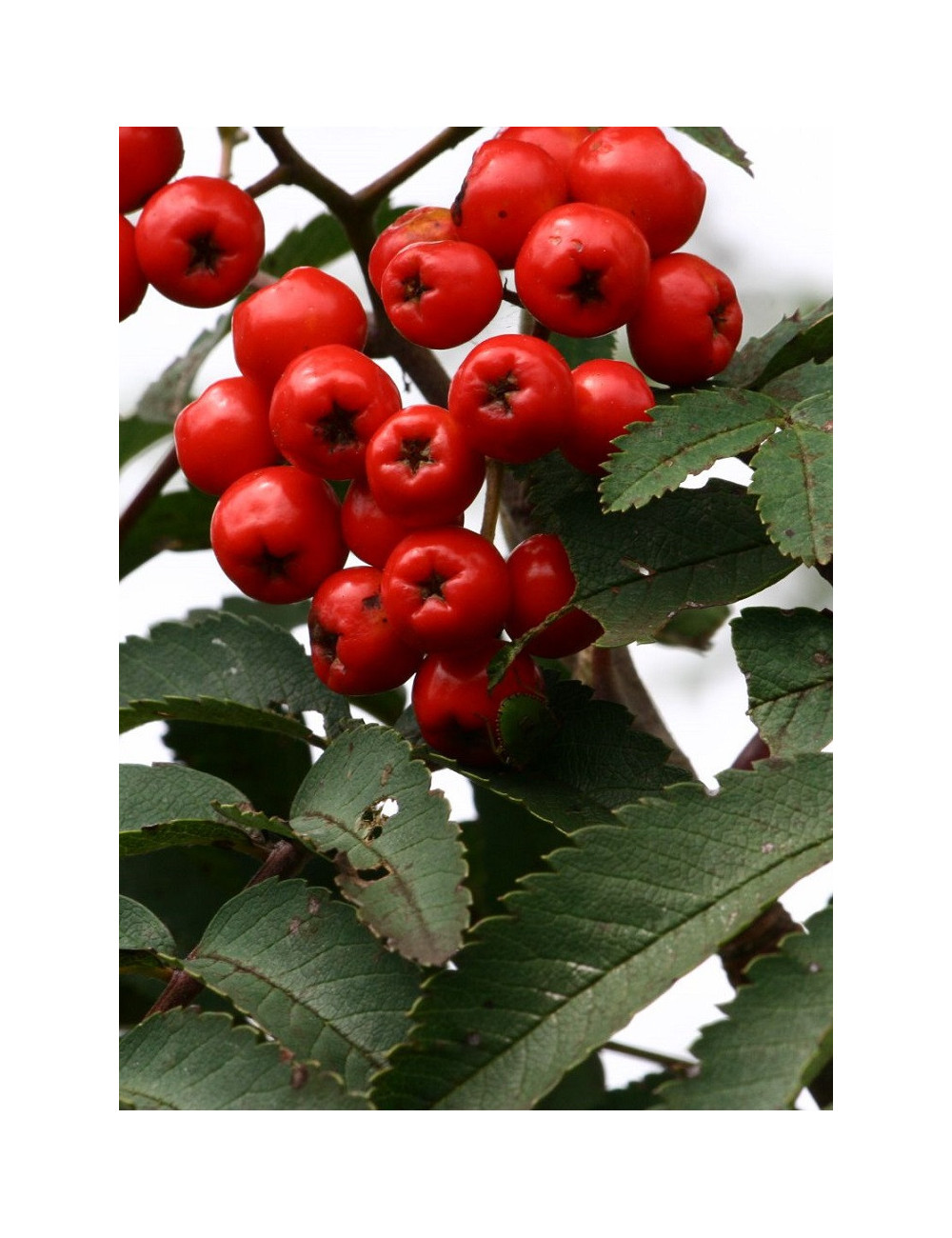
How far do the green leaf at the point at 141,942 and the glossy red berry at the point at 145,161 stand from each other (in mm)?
506

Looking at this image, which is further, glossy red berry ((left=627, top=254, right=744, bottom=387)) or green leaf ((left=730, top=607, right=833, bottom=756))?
glossy red berry ((left=627, top=254, right=744, bottom=387))

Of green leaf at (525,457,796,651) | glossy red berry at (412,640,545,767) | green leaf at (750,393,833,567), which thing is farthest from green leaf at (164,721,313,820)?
green leaf at (750,393,833,567)

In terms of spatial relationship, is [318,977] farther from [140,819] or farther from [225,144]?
[225,144]

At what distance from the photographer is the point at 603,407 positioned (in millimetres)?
779

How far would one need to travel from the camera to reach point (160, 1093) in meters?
0.69

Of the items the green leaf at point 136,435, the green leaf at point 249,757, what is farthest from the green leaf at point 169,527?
the green leaf at point 249,757

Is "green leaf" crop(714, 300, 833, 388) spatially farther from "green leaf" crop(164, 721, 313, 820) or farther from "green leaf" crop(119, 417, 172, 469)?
"green leaf" crop(119, 417, 172, 469)

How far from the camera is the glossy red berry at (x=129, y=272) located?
2.95 feet

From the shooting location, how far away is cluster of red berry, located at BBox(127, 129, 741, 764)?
29.5 inches

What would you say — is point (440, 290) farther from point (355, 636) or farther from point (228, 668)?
point (228, 668)

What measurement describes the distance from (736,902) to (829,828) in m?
0.07

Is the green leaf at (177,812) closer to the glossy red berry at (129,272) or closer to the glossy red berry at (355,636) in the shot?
the glossy red berry at (355,636)

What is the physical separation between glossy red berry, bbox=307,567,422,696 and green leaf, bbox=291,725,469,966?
4 centimetres

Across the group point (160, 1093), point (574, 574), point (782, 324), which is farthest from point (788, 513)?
point (160, 1093)
